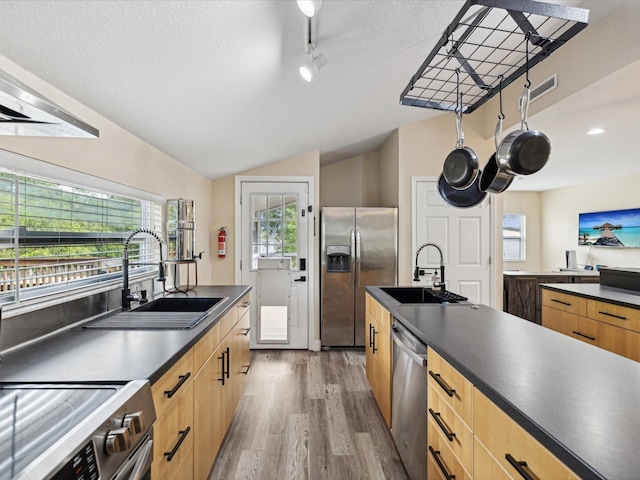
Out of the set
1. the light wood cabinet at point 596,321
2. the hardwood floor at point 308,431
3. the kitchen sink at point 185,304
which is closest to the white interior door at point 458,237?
the light wood cabinet at point 596,321

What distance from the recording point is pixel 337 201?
15.8 feet

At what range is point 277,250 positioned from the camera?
13.0ft

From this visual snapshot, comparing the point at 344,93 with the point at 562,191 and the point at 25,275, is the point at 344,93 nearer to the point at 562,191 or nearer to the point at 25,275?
the point at 25,275

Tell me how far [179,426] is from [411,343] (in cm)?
114

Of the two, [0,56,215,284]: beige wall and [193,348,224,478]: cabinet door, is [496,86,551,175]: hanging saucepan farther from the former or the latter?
[0,56,215,284]: beige wall

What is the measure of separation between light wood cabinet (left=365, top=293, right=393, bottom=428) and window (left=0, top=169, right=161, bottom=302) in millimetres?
1775

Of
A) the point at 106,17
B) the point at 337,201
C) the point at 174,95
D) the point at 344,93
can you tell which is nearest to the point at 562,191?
the point at 337,201

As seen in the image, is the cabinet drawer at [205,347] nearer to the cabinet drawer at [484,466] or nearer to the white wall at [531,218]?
the cabinet drawer at [484,466]

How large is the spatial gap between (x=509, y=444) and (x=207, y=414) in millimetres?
1370

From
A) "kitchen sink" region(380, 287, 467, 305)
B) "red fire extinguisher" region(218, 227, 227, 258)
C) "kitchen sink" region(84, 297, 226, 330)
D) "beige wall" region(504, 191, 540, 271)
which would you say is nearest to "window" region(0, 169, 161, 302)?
"kitchen sink" region(84, 297, 226, 330)

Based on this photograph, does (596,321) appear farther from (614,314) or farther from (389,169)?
(389,169)

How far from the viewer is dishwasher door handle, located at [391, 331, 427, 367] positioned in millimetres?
1555

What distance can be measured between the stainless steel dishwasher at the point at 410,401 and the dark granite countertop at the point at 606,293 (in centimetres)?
165

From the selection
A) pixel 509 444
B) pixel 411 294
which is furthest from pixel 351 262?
pixel 509 444
